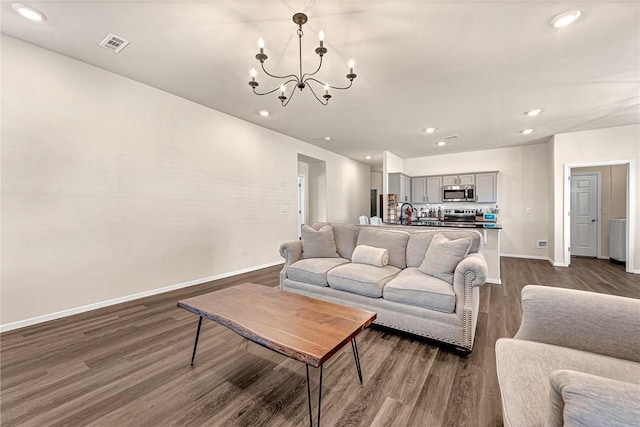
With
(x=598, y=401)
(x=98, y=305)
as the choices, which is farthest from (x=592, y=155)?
(x=98, y=305)

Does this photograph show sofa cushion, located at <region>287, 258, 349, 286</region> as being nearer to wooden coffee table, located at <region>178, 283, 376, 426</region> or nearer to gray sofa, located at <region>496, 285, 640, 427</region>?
wooden coffee table, located at <region>178, 283, 376, 426</region>

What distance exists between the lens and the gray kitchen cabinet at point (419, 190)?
7102mm

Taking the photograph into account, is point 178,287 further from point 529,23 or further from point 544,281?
point 544,281

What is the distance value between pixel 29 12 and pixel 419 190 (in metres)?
7.39

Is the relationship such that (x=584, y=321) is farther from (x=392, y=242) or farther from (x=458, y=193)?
(x=458, y=193)

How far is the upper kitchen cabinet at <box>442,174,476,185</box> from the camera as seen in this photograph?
641cm

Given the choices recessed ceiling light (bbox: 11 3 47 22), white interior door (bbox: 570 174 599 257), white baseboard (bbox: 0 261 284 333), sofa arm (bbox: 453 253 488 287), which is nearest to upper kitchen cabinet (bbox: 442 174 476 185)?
white interior door (bbox: 570 174 599 257)

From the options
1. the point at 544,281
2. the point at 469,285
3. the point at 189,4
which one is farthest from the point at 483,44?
the point at 544,281

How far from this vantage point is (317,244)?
3246mm

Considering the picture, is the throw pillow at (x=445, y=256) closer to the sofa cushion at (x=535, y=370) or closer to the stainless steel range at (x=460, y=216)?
the sofa cushion at (x=535, y=370)

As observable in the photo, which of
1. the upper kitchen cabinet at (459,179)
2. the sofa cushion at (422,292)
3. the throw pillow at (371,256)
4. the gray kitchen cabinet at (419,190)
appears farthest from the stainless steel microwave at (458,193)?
the sofa cushion at (422,292)

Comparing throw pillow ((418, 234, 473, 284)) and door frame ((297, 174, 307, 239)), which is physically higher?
door frame ((297, 174, 307, 239))

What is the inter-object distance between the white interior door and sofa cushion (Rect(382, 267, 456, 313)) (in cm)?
622

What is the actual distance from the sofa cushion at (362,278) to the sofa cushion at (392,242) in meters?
0.12
